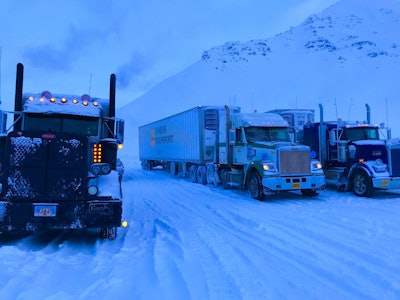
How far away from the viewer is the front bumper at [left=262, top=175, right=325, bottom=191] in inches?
453

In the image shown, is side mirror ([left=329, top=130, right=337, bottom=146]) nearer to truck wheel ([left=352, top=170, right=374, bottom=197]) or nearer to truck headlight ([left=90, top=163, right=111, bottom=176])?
truck wheel ([left=352, top=170, right=374, bottom=197])

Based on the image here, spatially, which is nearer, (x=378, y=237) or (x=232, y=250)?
(x=232, y=250)

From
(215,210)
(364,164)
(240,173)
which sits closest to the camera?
(215,210)

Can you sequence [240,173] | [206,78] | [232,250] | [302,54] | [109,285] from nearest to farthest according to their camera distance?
1. [109,285]
2. [232,250]
3. [240,173]
4. [206,78]
5. [302,54]

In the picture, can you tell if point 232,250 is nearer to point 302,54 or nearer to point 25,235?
point 25,235

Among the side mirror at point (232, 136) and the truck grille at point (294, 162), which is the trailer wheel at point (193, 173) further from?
the truck grille at point (294, 162)

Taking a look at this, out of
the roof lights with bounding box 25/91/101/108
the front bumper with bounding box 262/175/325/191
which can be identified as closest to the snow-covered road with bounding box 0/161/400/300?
the front bumper with bounding box 262/175/325/191

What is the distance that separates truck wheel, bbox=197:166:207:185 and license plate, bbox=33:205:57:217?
11464mm

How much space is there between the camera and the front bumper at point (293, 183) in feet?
37.8

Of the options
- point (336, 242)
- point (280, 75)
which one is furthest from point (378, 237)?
point (280, 75)

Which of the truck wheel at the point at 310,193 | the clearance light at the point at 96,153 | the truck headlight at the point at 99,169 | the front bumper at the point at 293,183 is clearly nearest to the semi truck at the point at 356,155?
the front bumper at the point at 293,183

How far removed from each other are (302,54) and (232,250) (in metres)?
185

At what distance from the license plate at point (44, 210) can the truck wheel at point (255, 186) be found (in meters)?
7.37

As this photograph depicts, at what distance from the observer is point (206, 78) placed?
15788 centimetres
